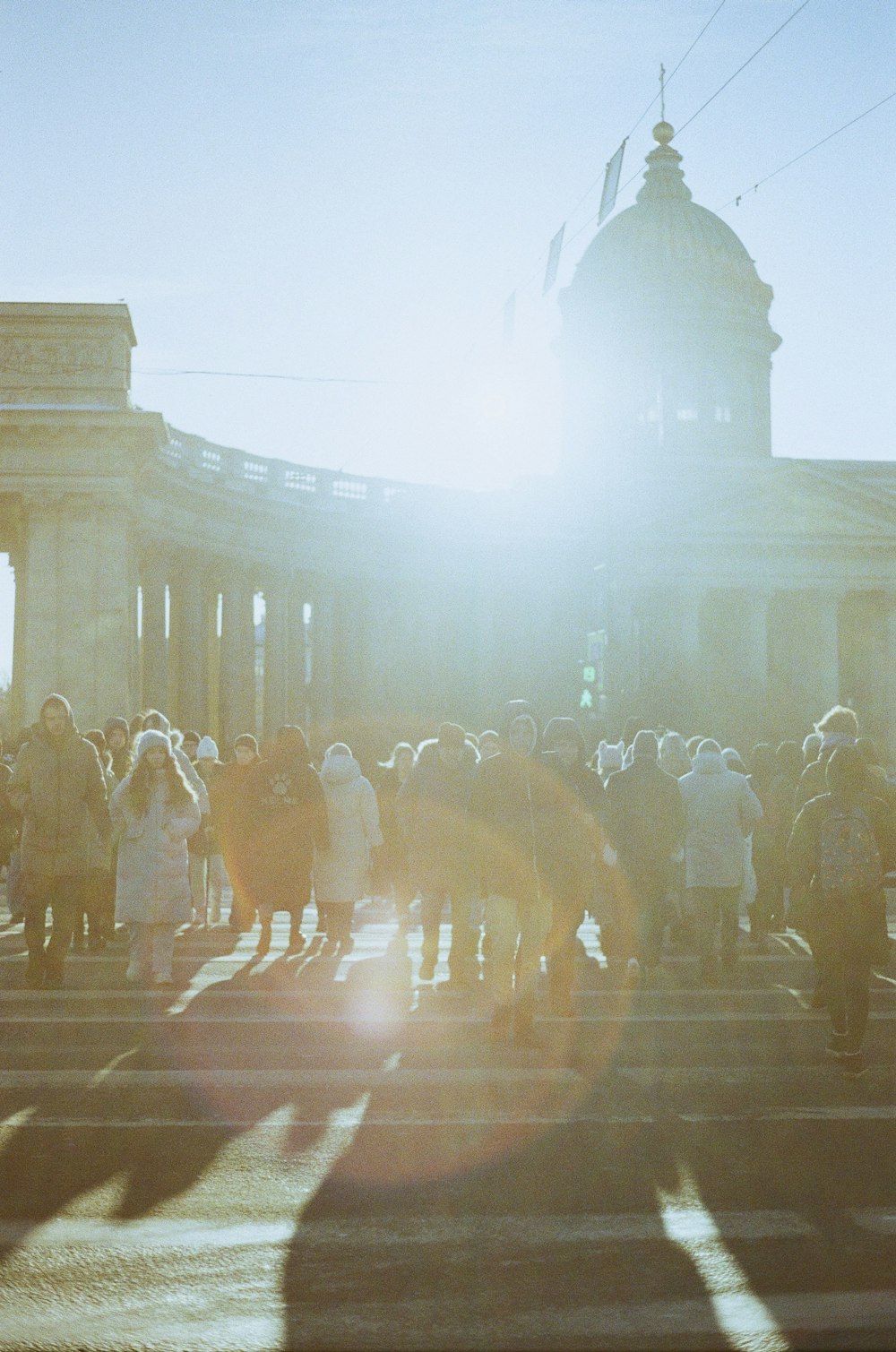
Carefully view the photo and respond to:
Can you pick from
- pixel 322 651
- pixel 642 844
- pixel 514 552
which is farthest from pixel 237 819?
pixel 514 552

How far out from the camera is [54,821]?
1255 centimetres

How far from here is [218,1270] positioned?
5.55 m

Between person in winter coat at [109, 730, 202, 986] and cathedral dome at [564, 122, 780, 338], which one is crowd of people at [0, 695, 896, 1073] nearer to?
person in winter coat at [109, 730, 202, 986]

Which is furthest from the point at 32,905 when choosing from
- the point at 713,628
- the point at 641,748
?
the point at 713,628

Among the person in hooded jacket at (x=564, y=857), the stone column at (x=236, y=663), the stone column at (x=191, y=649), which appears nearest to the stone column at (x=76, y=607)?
the stone column at (x=191, y=649)

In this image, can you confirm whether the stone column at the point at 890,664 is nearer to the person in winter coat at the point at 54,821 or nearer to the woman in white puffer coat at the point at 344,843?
the woman in white puffer coat at the point at 344,843

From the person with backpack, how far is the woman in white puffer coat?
18.6 ft

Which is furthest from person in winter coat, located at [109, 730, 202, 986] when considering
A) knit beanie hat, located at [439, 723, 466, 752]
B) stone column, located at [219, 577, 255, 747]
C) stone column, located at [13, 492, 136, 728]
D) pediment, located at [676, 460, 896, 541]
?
pediment, located at [676, 460, 896, 541]

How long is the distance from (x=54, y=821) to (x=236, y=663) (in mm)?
29730

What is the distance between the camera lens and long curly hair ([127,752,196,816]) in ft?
40.8

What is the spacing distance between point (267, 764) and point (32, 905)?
9.25 ft

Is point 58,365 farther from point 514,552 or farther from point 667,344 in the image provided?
point 667,344

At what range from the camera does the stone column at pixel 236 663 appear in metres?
42.0

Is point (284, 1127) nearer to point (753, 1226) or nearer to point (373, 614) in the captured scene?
point (753, 1226)
